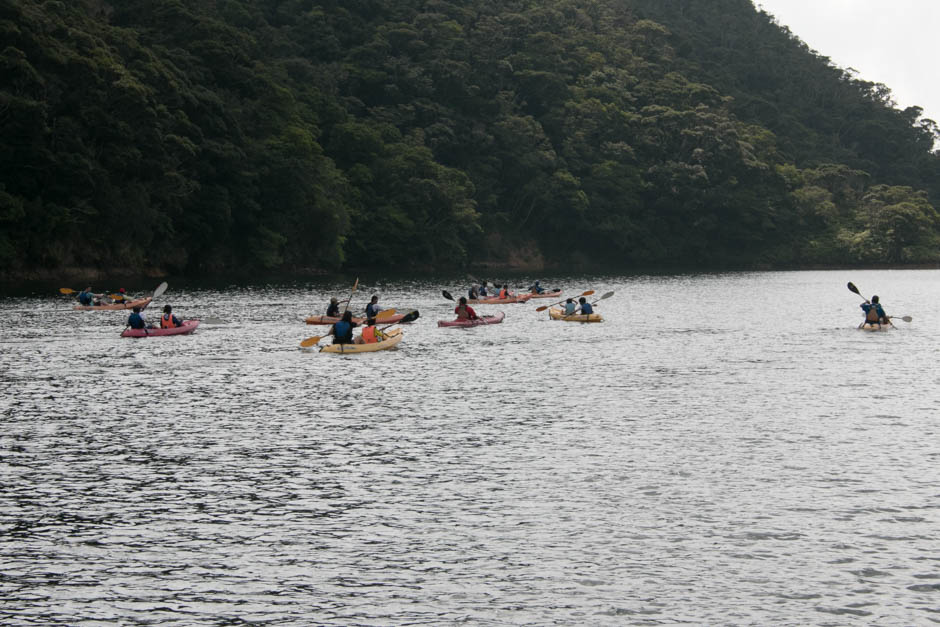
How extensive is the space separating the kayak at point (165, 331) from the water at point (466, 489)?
4.16 m

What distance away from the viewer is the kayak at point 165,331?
3897 cm

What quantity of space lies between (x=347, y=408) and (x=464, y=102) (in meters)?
103

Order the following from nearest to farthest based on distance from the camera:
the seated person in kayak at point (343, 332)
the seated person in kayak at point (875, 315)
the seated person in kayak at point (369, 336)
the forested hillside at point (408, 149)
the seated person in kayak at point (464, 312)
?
the seated person in kayak at point (343, 332), the seated person in kayak at point (369, 336), the seated person in kayak at point (875, 315), the seated person in kayak at point (464, 312), the forested hillside at point (408, 149)

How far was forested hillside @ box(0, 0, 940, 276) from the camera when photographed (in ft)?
232

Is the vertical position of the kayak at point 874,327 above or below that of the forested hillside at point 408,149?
below

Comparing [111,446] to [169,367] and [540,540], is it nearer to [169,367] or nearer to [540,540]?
[540,540]

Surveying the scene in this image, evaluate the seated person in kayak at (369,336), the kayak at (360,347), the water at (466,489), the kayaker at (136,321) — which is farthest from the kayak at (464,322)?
the kayaker at (136,321)

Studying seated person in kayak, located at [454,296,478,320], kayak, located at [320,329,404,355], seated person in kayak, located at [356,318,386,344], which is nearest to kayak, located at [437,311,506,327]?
seated person in kayak, located at [454,296,478,320]

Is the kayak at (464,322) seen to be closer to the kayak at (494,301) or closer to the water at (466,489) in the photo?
the water at (466,489)

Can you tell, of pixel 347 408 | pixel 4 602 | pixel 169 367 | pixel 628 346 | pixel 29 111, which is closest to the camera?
pixel 4 602

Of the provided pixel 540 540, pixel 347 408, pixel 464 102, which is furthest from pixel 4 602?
pixel 464 102

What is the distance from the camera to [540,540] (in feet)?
44.6

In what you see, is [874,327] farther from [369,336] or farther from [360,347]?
[360,347]

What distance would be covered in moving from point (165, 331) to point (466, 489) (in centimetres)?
2650
